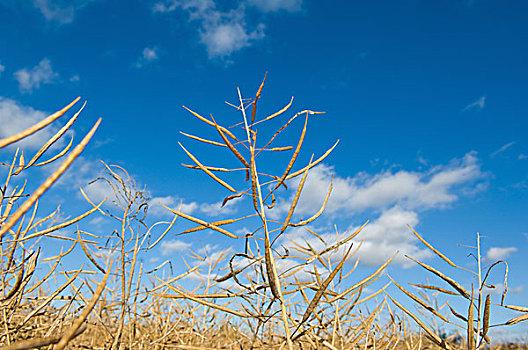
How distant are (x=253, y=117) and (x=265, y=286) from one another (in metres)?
0.68

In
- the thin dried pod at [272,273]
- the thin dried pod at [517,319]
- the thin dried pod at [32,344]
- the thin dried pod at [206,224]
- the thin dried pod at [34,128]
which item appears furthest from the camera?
the thin dried pod at [517,319]

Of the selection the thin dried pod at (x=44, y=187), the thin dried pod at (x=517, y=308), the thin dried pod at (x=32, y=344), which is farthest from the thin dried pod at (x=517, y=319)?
the thin dried pod at (x=44, y=187)

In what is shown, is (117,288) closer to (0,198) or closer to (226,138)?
(0,198)

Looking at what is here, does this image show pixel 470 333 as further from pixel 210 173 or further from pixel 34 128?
pixel 34 128

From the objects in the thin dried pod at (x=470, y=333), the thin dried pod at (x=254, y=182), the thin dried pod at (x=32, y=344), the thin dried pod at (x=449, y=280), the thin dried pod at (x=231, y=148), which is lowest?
the thin dried pod at (x=32, y=344)

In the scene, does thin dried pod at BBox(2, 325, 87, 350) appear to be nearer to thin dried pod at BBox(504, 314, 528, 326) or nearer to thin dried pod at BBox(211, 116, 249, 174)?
thin dried pod at BBox(211, 116, 249, 174)

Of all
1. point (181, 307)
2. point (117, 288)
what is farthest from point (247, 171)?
point (181, 307)

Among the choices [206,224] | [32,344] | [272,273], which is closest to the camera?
[32,344]

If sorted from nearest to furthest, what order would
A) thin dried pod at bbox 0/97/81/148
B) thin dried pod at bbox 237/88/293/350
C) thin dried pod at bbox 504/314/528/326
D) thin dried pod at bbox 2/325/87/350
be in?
thin dried pod at bbox 2/325/87/350
thin dried pod at bbox 0/97/81/148
thin dried pod at bbox 237/88/293/350
thin dried pod at bbox 504/314/528/326

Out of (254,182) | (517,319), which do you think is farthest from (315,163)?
(517,319)

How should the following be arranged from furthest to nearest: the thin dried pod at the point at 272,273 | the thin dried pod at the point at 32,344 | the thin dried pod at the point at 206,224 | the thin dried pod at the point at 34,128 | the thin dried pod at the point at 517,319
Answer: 1. the thin dried pod at the point at 517,319
2. the thin dried pod at the point at 206,224
3. the thin dried pod at the point at 272,273
4. the thin dried pod at the point at 34,128
5. the thin dried pod at the point at 32,344

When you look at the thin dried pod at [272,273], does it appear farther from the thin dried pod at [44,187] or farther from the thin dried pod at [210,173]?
the thin dried pod at [44,187]

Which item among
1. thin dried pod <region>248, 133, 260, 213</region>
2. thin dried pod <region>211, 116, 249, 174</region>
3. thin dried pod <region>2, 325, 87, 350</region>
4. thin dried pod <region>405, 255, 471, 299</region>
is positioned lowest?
thin dried pod <region>2, 325, 87, 350</region>

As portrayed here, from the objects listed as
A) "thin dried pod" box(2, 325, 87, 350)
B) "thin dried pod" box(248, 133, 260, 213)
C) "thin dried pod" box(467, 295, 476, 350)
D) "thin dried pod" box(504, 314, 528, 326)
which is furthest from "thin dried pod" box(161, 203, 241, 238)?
"thin dried pod" box(504, 314, 528, 326)
